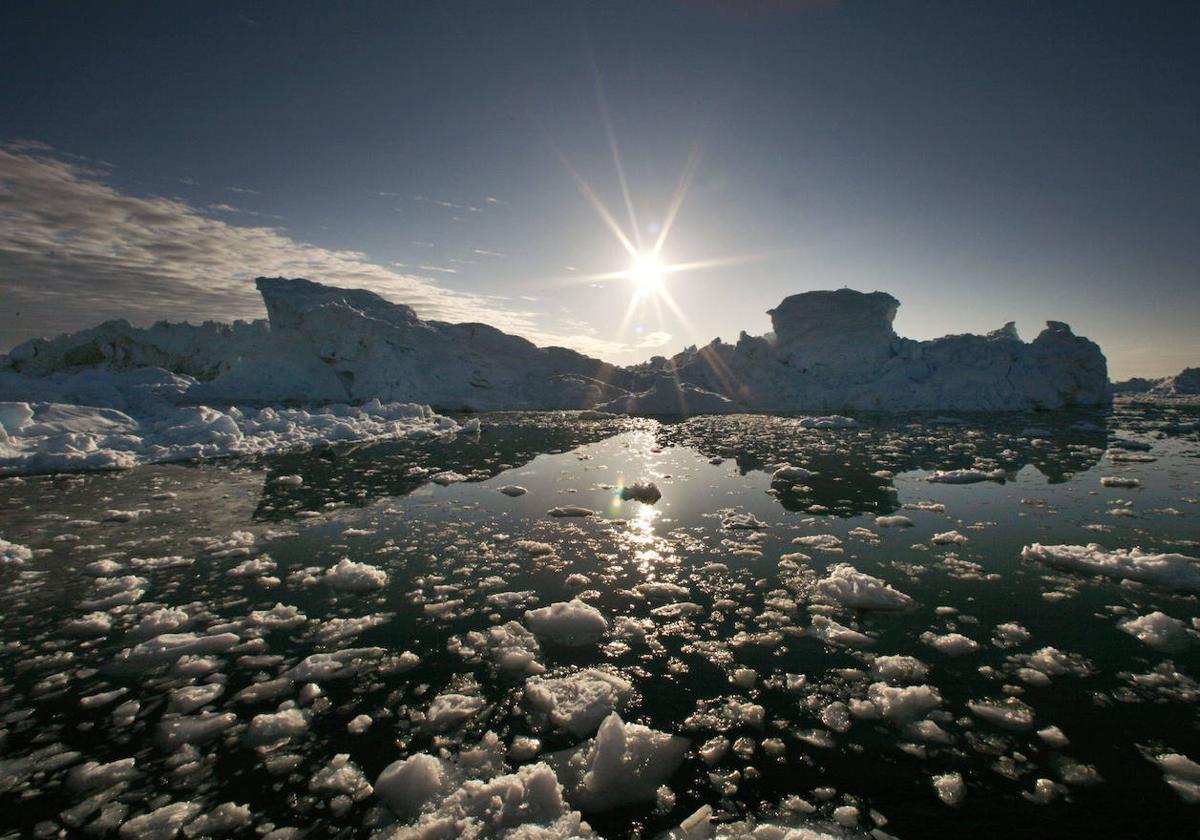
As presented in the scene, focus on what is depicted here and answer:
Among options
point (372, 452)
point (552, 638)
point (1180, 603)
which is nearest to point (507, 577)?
point (552, 638)

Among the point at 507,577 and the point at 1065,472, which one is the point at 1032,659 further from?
the point at 1065,472

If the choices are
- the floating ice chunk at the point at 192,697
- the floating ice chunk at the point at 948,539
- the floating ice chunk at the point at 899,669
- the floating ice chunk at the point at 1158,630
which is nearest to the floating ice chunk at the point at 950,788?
the floating ice chunk at the point at 899,669

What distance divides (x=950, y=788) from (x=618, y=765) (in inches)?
56.0

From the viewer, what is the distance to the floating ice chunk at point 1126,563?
442cm

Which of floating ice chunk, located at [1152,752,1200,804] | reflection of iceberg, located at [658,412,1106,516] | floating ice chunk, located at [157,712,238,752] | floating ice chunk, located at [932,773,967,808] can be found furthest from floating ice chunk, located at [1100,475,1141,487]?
floating ice chunk, located at [157,712,238,752]

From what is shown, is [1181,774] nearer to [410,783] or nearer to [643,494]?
[410,783]

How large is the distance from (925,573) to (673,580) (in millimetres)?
2299

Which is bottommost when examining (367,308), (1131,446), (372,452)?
(372,452)

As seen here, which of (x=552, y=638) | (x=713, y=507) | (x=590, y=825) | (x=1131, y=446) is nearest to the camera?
(x=590, y=825)

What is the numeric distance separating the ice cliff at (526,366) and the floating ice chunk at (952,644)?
25.4 meters

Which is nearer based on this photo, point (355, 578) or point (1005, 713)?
point (1005, 713)

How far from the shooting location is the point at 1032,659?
329 cm

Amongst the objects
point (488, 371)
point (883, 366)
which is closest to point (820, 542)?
point (883, 366)

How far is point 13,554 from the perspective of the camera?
17.4ft
